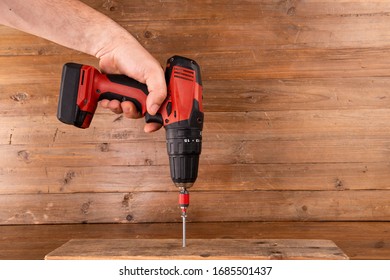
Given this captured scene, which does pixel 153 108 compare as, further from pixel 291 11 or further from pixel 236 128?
pixel 291 11

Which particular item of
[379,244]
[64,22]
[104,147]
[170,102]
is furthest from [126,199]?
[379,244]

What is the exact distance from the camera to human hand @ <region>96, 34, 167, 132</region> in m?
1.04

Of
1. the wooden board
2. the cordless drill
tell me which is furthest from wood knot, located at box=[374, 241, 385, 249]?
the cordless drill

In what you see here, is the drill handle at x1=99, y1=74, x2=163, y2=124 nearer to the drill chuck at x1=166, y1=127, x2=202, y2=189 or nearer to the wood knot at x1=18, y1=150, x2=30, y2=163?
the drill chuck at x1=166, y1=127, x2=202, y2=189

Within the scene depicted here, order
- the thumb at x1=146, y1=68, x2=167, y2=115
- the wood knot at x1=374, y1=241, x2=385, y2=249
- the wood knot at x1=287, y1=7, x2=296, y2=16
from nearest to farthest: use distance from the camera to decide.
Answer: the thumb at x1=146, y1=68, x2=167, y2=115 < the wood knot at x1=374, y1=241, x2=385, y2=249 < the wood knot at x1=287, y1=7, x2=296, y2=16

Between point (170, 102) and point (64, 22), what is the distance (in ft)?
1.12

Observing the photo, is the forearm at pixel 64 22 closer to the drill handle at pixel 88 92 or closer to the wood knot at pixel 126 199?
the drill handle at pixel 88 92

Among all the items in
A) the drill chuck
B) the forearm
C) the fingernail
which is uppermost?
the forearm

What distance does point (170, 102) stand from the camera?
1.04m

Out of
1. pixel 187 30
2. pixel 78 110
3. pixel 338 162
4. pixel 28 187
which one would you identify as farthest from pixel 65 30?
pixel 338 162

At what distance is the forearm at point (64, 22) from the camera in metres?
1.06

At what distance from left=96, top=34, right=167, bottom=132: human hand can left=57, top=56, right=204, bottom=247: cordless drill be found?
2 cm

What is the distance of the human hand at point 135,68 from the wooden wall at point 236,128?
27 centimetres

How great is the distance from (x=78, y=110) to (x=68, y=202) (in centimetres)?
44
